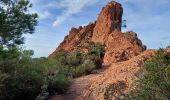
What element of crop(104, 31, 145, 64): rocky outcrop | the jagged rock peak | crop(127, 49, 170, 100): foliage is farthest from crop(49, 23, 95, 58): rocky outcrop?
crop(127, 49, 170, 100): foliage

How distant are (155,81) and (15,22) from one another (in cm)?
1198

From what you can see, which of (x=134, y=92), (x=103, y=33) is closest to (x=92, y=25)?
(x=103, y=33)

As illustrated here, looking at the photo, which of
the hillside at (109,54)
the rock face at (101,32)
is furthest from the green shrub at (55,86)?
the rock face at (101,32)

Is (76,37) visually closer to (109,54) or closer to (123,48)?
(109,54)

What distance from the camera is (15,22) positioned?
1872 centimetres

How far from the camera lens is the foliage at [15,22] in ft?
60.0

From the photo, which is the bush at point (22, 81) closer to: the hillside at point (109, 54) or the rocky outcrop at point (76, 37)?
the hillside at point (109, 54)

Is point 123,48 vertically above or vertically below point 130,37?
below

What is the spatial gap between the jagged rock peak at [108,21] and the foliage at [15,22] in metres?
26.2

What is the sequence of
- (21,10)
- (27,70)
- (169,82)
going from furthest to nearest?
1. (21,10)
2. (27,70)
3. (169,82)

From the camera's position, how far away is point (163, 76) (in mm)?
7652

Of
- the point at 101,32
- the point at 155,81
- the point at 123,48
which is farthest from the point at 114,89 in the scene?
the point at 101,32

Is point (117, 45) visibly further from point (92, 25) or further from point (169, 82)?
point (169, 82)

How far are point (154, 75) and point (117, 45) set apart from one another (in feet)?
86.1
